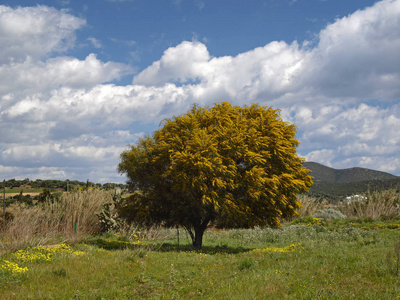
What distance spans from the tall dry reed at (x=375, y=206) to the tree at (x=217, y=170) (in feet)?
59.4

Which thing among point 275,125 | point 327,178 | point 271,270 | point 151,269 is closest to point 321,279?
point 271,270

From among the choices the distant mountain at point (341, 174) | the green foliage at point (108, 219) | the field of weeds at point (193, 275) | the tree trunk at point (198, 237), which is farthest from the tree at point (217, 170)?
the distant mountain at point (341, 174)

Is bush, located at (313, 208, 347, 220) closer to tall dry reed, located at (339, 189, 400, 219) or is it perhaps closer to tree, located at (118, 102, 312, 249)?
tall dry reed, located at (339, 189, 400, 219)

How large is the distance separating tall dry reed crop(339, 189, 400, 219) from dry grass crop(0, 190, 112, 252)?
75.6ft

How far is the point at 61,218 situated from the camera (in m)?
22.8

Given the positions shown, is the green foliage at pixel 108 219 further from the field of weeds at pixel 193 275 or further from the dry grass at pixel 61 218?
the field of weeds at pixel 193 275

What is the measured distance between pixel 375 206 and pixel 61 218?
88.5ft

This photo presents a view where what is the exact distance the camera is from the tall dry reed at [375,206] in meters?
32.5

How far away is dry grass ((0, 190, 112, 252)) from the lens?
19.0 m

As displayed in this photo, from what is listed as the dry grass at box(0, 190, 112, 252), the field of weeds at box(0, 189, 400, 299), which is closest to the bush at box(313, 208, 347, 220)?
the field of weeds at box(0, 189, 400, 299)

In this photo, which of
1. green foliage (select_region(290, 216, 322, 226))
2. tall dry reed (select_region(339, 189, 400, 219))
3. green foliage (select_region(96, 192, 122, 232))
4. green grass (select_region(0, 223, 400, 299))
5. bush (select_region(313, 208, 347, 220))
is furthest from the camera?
bush (select_region(313, 208, 347, 220))

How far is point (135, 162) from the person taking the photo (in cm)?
1778

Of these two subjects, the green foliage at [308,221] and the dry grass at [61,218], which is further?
the green foliage at [308,221]

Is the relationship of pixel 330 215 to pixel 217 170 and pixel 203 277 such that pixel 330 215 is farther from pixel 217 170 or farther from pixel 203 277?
pixel 203 277
